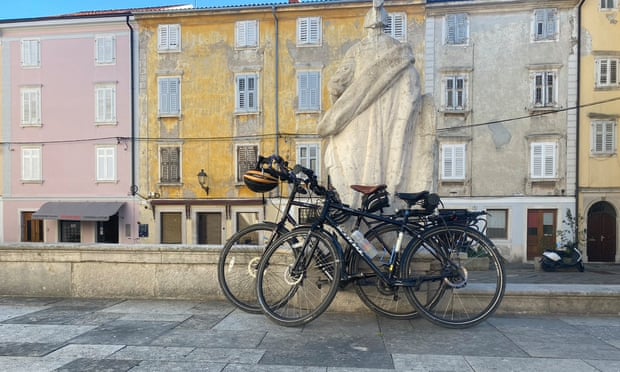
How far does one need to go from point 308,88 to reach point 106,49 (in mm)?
11661

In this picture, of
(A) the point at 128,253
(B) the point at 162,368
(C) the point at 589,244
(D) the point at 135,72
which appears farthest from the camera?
(D) the point at 135,72

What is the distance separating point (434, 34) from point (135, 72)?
54.1 feet

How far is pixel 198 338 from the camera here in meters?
3.56

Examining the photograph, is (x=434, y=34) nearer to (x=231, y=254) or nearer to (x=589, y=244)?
(x=589, y=244)

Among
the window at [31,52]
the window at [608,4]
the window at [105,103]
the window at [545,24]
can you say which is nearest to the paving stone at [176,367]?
the window at [105,103]

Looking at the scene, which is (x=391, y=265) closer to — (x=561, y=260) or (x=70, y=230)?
(x=561, y=260)

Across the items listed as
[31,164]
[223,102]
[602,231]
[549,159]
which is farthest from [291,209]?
[31,164]

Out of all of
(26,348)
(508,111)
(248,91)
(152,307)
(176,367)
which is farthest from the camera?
(248,91)

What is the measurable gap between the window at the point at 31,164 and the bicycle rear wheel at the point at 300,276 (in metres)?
24.7

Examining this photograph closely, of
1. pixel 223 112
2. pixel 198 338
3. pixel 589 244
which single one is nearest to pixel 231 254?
pixel 198 338

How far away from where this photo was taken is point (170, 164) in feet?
75.8

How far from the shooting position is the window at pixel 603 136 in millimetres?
21031

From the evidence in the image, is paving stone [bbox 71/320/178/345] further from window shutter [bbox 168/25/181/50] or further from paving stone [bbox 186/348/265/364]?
window shutter [bbox 168/25/181/50]

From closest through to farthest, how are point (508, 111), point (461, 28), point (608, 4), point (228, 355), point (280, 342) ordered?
point (228, 355) → point (280, 342) → point (608, 4) → point (508, 111) → point (461, 28)
